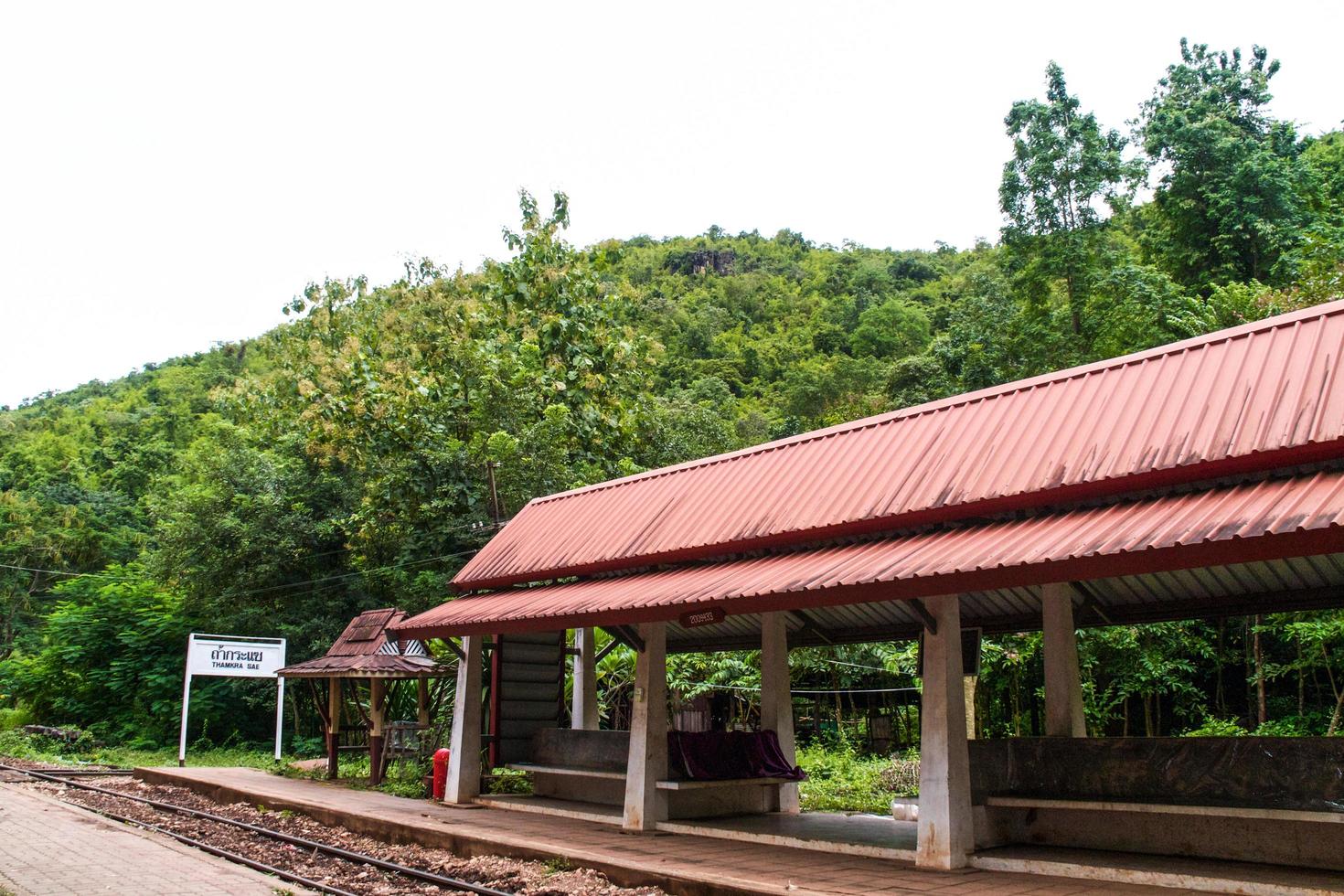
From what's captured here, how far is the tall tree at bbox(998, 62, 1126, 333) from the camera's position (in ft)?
103

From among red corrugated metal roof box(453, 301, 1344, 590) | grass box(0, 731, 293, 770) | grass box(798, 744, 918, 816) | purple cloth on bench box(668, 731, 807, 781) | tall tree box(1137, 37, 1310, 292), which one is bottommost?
grass box(0, 731, 293, 770)

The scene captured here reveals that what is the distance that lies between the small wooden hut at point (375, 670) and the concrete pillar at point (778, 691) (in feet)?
19.9

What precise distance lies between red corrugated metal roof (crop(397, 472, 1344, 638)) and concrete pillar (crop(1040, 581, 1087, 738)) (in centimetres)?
148

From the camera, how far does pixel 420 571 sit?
23891 mm

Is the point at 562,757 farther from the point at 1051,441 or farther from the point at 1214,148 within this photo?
the point at 1214,148

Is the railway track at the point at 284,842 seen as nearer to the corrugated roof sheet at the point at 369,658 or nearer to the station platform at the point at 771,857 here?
the station platform at the point at 771,857

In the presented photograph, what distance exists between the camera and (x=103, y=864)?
31.7 ft

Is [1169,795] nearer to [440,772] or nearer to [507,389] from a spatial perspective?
[440,772]

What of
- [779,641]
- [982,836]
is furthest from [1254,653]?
[982,836]

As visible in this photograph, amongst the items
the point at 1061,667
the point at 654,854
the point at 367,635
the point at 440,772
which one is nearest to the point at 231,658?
the point at 367,635

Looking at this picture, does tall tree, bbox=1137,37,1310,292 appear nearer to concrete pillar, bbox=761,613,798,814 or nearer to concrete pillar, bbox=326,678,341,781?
concrete pillar, bbox=761,613,798,814

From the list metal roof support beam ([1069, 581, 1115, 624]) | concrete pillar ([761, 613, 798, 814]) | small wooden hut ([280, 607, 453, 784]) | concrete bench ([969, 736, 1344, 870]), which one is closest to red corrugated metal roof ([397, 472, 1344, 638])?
concrete pillar ([761, 613, 798, 814])

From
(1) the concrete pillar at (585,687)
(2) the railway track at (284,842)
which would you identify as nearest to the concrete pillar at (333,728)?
(2) the railway track at (284,842)

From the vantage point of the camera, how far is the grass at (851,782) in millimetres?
13120
